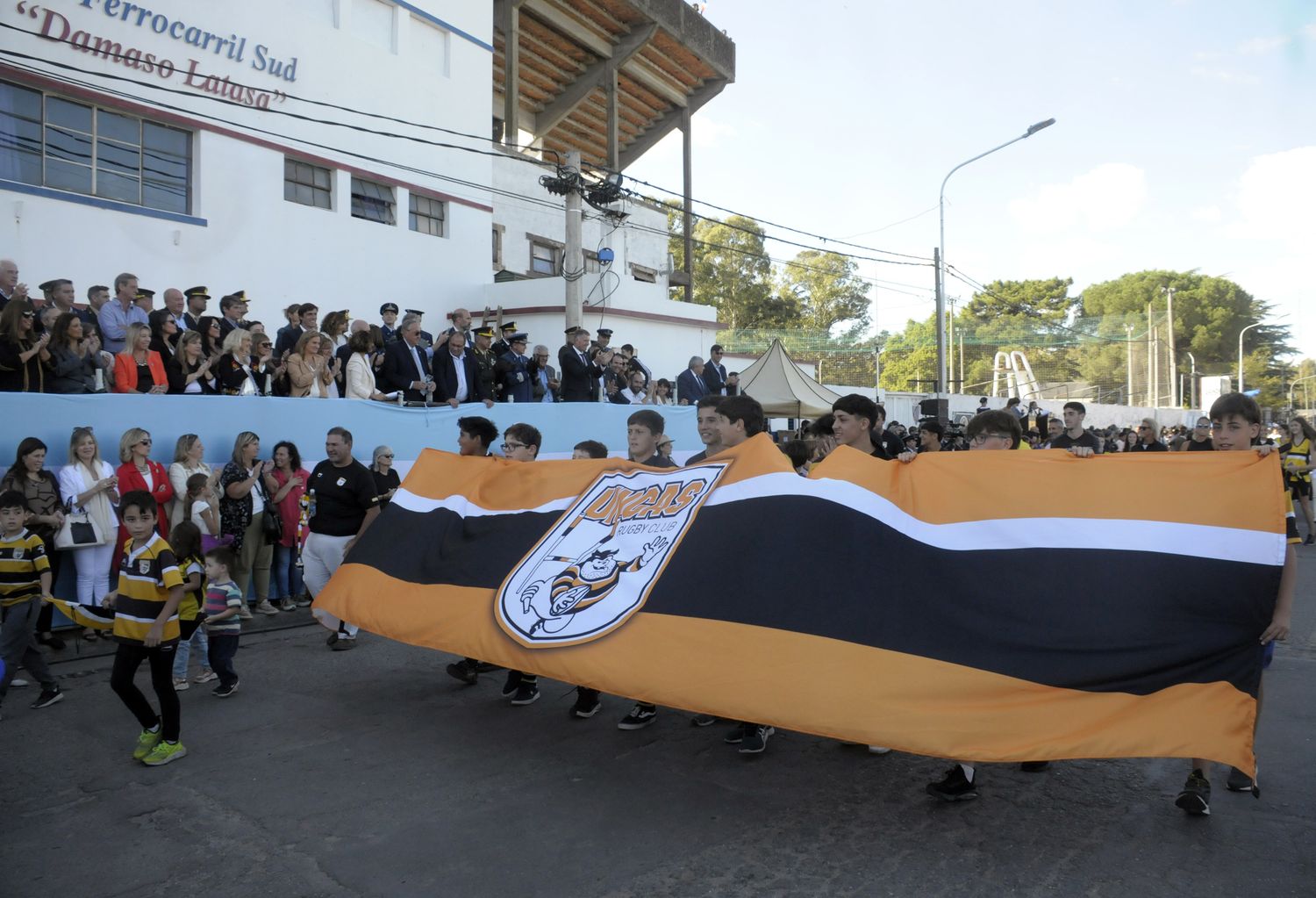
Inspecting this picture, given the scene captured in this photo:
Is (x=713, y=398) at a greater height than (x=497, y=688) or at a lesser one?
greater

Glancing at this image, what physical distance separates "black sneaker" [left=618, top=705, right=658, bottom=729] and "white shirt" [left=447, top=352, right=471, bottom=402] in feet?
22.9

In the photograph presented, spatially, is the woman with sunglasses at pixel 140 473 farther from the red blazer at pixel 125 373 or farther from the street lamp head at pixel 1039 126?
the street lamp head at pixel 1039 126

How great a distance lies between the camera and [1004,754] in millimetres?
3611

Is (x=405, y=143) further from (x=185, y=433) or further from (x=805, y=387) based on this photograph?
(x=185, y=433)

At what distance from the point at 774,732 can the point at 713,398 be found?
205cm

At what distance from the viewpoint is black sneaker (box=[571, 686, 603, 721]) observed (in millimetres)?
5684

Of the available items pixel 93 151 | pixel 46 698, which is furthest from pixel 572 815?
pixel 93 151

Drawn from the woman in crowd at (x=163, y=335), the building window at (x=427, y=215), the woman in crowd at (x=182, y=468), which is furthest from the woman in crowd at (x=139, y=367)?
the building window at (x=427, y=215)

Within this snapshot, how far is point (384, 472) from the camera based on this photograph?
9.12 m

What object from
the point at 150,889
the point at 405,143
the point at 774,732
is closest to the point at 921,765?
the point at 774,732

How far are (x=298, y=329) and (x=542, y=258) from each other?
15207 millimetres

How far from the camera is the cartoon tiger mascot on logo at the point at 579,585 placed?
16.3 feet

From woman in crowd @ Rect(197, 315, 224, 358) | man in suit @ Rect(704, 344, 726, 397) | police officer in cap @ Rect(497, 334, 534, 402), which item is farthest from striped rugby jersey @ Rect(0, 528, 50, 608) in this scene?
man in suit @ Rect(704, 344, 726, 397)

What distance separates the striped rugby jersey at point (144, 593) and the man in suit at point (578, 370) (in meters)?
8.59
